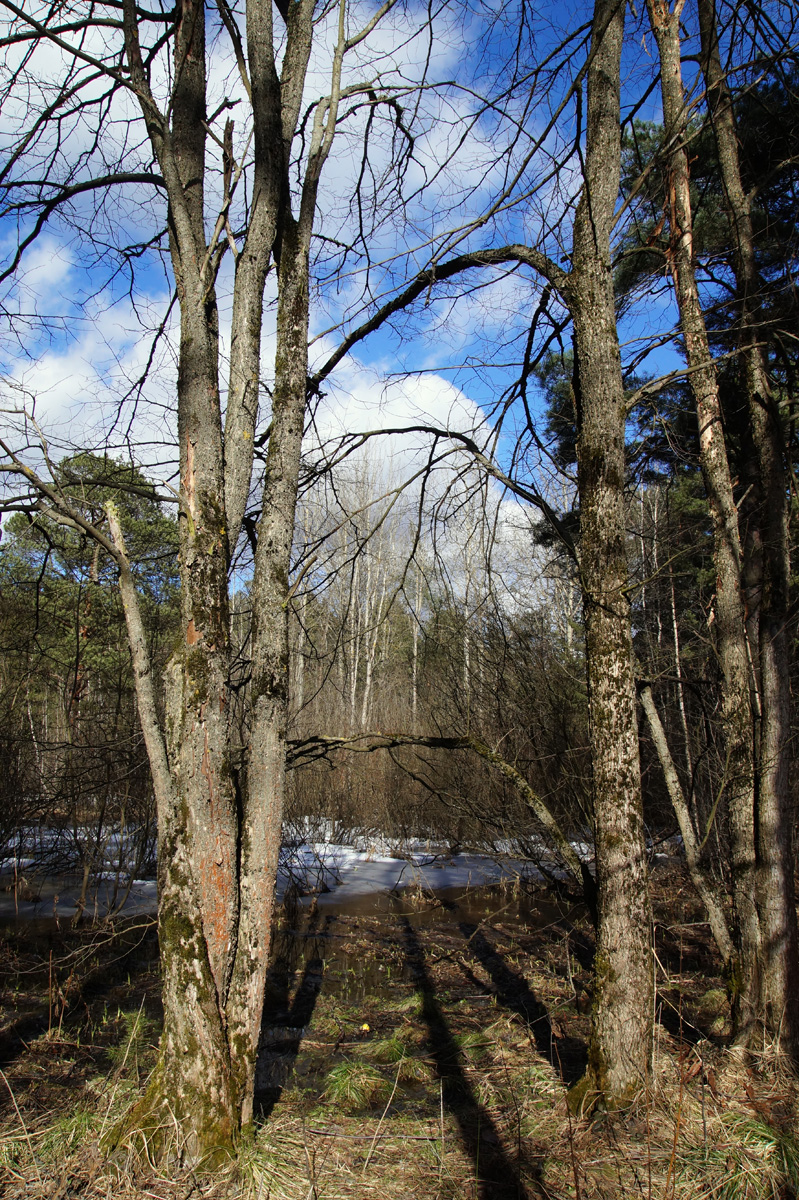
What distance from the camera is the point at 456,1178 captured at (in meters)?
3.09

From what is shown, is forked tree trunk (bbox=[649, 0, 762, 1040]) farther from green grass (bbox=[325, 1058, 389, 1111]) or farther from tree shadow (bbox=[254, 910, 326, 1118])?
tree shadow (bbox=[254, 910, 326, 1118])

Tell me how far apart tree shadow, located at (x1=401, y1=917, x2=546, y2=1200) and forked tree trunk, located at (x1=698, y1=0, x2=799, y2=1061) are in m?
1.77

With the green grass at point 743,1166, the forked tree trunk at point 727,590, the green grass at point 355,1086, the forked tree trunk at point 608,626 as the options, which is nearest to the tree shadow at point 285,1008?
the green grass at point 355,1086

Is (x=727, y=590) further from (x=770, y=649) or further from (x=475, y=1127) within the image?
(x=475, y=1127)

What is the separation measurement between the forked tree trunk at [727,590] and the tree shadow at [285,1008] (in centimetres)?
292

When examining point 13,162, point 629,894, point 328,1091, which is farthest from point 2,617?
point 629,894

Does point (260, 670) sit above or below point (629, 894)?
above

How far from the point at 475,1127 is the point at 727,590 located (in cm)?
353

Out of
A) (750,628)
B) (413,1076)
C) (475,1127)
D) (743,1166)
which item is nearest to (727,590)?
(750,628)

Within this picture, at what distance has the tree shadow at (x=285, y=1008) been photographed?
4.75m

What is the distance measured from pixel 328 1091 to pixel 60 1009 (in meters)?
2.85

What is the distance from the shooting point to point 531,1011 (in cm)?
609

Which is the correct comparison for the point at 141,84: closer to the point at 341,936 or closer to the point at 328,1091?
the point at 328,1091

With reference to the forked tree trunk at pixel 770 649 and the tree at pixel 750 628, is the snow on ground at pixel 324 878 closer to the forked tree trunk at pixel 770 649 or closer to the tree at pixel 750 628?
the tree at pixel 750 628
